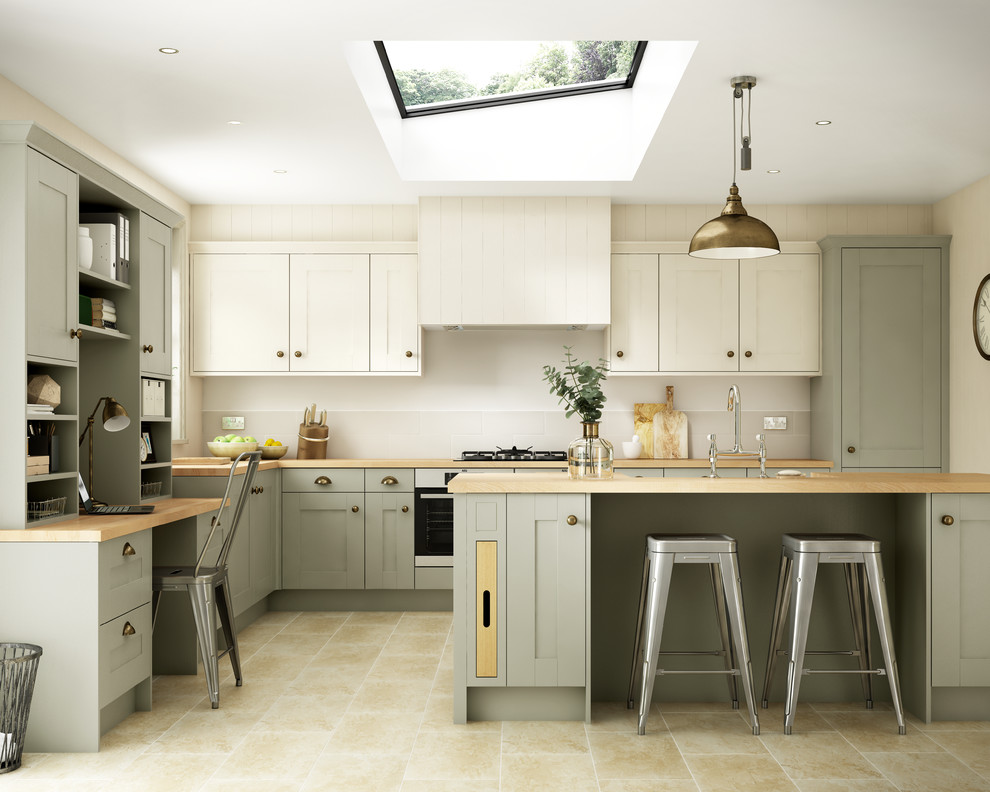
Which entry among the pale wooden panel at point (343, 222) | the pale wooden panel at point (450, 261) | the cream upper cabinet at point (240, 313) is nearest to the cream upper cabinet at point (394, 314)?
the pale wooden panel at point (450, 261)

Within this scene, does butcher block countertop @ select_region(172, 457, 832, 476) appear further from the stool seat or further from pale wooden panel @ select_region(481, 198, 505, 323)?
the stool seat

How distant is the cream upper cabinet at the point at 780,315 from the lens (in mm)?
5461

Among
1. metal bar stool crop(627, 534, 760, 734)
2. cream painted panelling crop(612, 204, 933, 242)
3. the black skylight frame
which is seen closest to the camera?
metal bar stool crop(627, 534, 760, 734)

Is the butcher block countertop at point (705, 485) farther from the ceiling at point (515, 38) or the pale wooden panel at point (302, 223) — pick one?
the pale wooden panel at point (302, 223)

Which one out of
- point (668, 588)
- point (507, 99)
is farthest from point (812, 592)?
point (507, 99)

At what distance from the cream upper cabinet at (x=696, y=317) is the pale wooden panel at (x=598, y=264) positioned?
1.25 ft

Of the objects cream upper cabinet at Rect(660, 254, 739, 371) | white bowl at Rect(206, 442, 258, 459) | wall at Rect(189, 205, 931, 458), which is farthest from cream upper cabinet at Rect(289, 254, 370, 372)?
cream upper cabinet at Rect(660, 254, 739, 371)

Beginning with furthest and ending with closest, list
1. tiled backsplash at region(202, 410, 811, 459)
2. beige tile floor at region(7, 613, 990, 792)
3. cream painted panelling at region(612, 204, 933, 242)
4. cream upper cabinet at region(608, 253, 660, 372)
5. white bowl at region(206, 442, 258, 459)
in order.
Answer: tiled backsplash at region(202, 410, 811, 459), cream painted panelling at region(612, 204, 933, 242), cream upper cabinet at region(608, 253, 660, 372), white bowl at region(206, 442, 258, 459), beige tile floor at region(7, 613, 990, 792)

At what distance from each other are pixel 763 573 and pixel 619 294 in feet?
8.11

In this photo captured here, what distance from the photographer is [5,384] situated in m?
2.87

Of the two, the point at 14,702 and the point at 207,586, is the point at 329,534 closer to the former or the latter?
the point at 207,586

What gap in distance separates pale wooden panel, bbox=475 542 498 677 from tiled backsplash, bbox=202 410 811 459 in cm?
263

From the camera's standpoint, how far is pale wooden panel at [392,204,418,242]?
566cm

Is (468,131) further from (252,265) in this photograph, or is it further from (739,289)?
(739,289)
